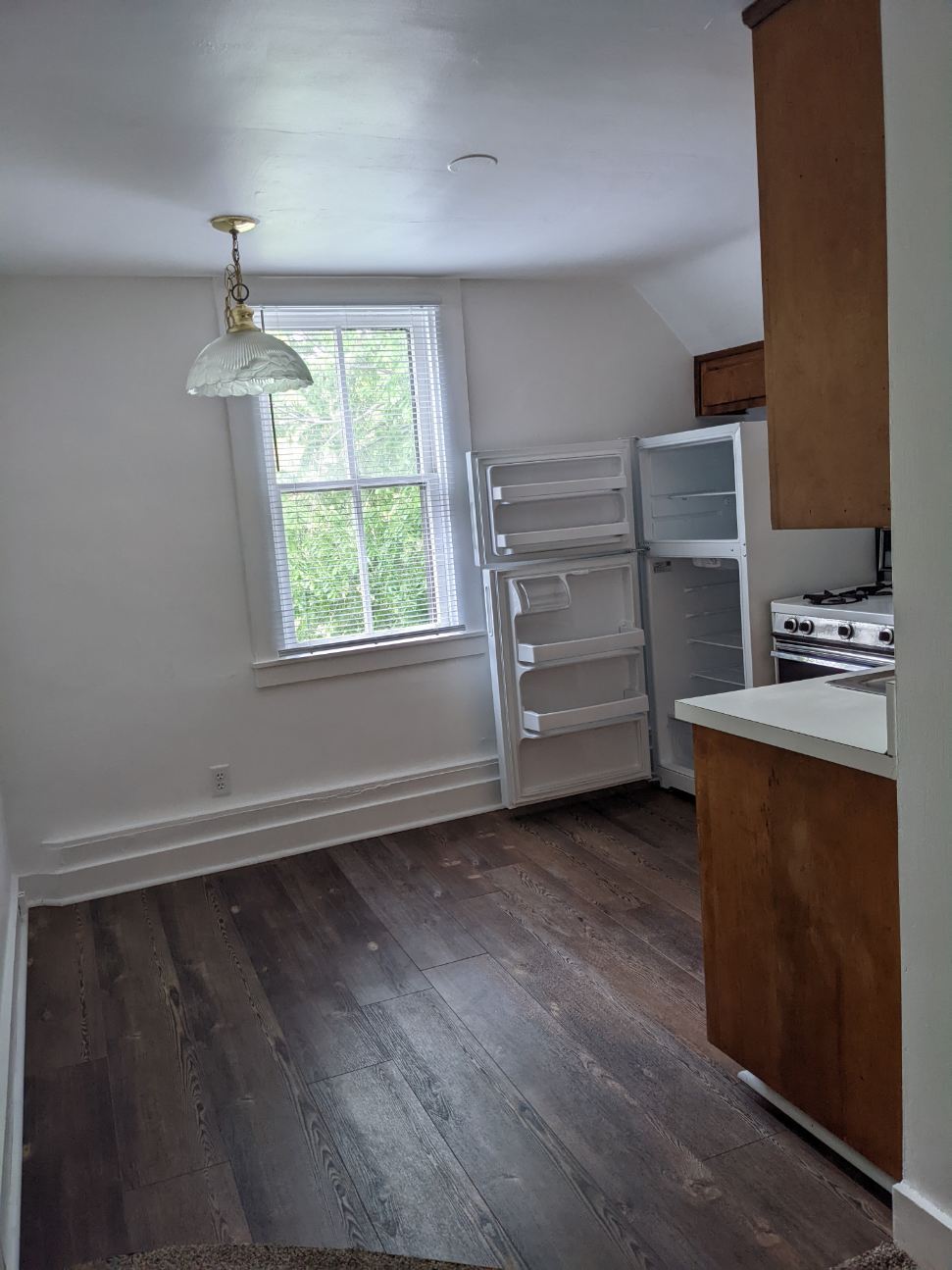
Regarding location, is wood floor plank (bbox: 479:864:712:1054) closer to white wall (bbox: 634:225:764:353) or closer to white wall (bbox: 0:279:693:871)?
white wall (bbox: 0:279:693:871)

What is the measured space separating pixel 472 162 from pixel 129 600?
2.14 m

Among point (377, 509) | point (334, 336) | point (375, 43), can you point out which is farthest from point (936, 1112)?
point (334, 336)

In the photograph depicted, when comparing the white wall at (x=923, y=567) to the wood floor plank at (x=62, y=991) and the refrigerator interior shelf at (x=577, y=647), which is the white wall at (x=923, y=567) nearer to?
the wood floor plank at (x=62, y=991)

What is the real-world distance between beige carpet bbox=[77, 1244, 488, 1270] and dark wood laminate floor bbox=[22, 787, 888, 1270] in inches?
1.4

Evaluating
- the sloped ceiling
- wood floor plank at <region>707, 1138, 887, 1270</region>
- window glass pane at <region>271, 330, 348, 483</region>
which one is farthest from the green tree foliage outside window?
wood floor plank at <region>707, 1138, 887, 1270</region>

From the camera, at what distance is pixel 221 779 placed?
163 inches

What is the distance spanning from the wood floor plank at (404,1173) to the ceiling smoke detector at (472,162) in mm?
2425

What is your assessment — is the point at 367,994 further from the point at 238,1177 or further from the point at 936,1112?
the point at 936,1112

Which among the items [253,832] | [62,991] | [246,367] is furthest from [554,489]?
[62,991]

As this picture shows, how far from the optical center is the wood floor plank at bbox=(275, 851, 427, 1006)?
3064 mm

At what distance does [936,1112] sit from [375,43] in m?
2.28

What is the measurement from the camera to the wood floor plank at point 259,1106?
6.75 feet

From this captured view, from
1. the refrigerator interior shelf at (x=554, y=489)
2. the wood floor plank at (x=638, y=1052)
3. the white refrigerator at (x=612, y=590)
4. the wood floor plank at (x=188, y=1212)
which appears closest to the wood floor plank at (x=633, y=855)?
the white refrigerator at (x=612, y=590)

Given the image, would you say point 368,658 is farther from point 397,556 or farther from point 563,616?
point 563,616
